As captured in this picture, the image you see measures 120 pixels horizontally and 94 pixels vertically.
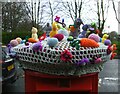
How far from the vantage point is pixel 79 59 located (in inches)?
90.7

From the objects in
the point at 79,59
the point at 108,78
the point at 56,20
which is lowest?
the point at 108,78

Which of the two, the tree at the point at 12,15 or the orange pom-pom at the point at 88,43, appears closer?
the orange pom-pom at the point at 88,43

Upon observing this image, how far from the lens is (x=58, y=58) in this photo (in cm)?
228

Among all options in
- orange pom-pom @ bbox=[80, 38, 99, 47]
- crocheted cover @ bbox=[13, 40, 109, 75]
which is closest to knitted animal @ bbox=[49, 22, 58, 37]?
crocheted cover @ bbox=[13, 40, 109, 75]

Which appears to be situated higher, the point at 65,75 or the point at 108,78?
the point at 65,75

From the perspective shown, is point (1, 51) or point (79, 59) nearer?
point (79, 59)

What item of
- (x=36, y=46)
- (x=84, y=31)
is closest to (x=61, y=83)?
(x=36, y=46)

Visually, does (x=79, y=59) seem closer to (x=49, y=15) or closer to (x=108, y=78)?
(x=108, y=78)

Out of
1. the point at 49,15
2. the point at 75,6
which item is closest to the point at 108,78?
the point at 75,6

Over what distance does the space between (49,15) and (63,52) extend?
1929cm

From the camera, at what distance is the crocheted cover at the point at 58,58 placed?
2.30 metres

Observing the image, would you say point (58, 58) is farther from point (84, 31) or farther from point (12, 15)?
point (12, 15)

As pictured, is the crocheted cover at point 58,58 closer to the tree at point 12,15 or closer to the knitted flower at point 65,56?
the knitted flower at point 65,56

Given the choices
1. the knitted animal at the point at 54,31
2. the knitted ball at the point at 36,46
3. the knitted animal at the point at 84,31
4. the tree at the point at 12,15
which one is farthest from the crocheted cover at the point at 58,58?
the tree at the point at 12,15
